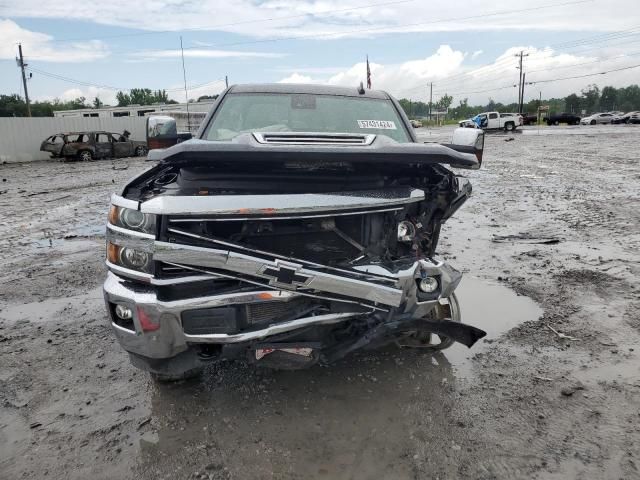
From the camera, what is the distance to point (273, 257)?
8.09 ft

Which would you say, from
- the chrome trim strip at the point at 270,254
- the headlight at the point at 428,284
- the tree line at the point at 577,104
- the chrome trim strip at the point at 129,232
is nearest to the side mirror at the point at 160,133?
the chrome trim strip at the point at 129,232

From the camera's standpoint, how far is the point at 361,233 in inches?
110

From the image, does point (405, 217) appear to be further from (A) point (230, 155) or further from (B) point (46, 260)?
(B) point (46, 260)

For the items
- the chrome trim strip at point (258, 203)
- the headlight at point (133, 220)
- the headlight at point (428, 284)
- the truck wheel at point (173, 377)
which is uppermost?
the chrome trim strip at point (258, 203)

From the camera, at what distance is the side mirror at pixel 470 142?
315 centimetres

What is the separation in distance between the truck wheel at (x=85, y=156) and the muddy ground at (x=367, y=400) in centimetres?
1969

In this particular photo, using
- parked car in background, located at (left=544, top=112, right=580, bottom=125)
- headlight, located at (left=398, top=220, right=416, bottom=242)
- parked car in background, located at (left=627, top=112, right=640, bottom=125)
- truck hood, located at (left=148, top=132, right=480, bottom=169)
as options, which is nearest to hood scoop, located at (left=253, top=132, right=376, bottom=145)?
truck hood, located at (left=148, top=132, right=480, bottom=169)

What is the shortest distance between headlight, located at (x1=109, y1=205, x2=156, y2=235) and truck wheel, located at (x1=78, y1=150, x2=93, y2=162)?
75.5 ft

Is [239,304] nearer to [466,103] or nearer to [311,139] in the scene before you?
[311,139]

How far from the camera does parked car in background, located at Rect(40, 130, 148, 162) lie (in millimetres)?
22688

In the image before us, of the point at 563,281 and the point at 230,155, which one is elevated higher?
the point at 230,155

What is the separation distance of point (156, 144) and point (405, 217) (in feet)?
7.18

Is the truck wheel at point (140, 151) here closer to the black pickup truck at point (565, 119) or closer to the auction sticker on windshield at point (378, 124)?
the auction sticker on windshield at point (378, 124)

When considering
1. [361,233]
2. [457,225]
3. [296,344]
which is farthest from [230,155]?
[457,225]
